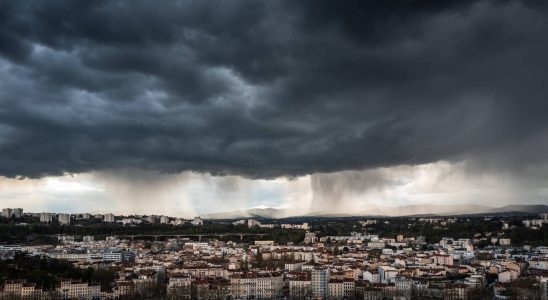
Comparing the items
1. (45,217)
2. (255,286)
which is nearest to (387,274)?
(255,286)

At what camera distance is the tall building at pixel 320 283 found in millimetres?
54156

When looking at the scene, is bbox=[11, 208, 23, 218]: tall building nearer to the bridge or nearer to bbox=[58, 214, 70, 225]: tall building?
bbox=[58, 214, 70, 225]: tall building

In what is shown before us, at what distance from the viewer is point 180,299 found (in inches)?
1957

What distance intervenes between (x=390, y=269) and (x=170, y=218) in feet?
393

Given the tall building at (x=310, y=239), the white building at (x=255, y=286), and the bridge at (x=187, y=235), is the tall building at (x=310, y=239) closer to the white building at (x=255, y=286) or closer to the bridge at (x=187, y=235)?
the bridge at (x=187, y=235)

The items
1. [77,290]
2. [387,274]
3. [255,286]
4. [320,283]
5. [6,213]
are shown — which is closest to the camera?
[77,290]

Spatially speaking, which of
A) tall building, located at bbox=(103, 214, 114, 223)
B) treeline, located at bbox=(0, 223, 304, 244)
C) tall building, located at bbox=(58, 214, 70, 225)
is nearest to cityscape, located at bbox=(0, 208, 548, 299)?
treeline, located at bbox=(0, 223, 304, 244)

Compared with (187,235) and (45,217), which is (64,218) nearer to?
(45,217)

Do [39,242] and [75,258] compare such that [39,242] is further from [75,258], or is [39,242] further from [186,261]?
[186,261]

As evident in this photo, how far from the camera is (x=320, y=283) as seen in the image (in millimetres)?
54906

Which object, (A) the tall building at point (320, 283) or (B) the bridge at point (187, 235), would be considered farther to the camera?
(B) the bridge at point (187, 235)

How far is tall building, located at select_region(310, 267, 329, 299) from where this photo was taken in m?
54.2

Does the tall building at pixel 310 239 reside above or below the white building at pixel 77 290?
above

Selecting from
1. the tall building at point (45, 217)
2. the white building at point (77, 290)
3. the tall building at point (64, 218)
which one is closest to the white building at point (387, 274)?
the white building at point (77, 290)
